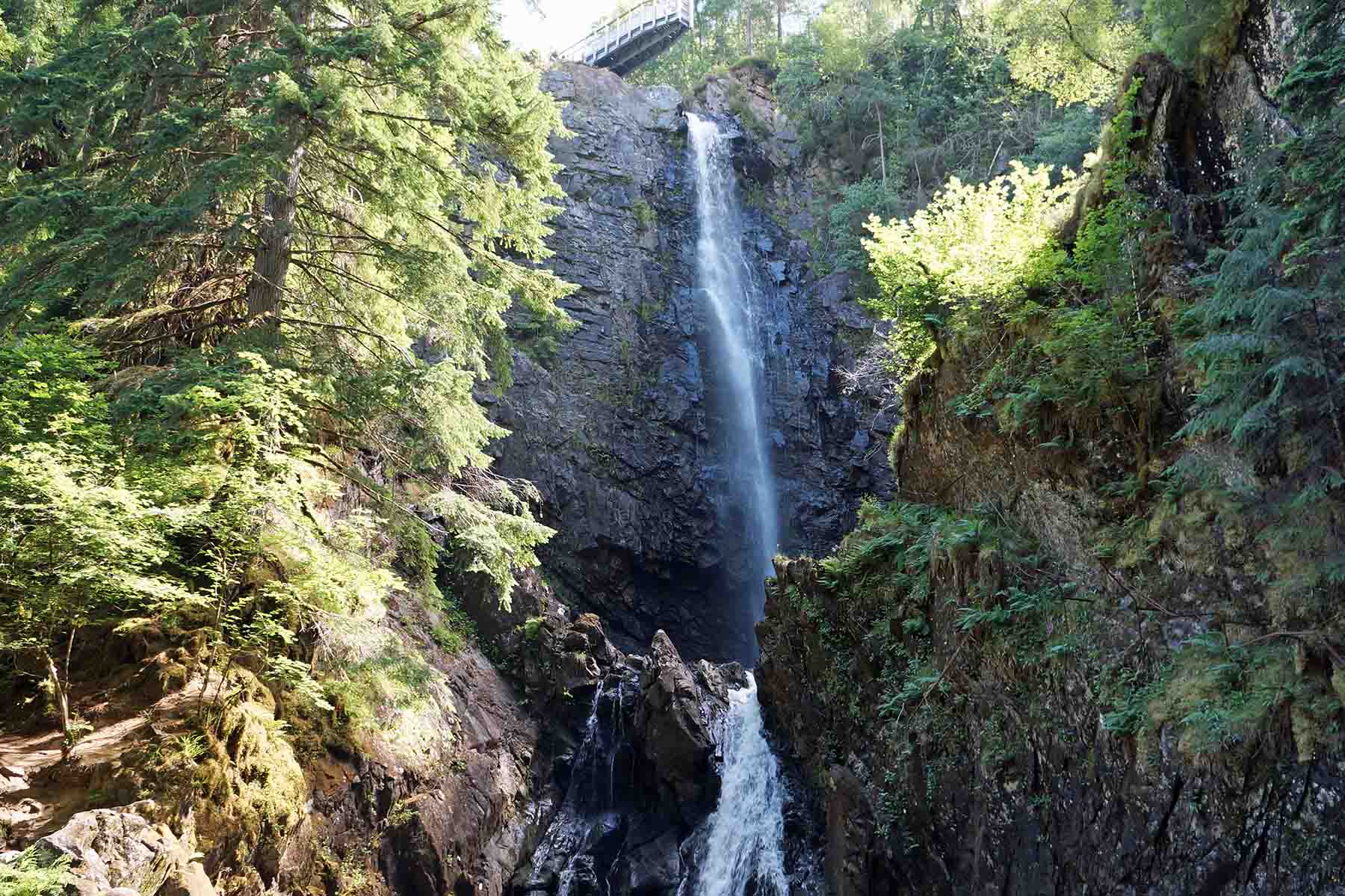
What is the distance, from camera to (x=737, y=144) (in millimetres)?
29094

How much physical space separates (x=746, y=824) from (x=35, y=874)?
34.6ft

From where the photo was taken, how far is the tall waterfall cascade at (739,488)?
12578 mm

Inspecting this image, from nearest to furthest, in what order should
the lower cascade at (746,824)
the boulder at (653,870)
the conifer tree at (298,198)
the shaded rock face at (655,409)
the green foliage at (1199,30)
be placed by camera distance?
the conifer tree at (298,198) → the green foliage at (1199,30) → the lower cascade at (746,824) → the boulder at (653,870) → the shaded rock face at (655,409)

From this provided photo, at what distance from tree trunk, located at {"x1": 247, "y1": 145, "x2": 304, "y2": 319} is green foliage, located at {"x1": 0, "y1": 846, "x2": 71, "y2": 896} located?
5.23 meters

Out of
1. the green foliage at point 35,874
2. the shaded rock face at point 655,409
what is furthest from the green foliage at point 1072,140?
the green foliage at point 35,874

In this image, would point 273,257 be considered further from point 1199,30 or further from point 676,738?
point 1199,30

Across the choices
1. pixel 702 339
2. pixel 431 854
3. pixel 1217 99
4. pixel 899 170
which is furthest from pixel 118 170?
pixel 899 170

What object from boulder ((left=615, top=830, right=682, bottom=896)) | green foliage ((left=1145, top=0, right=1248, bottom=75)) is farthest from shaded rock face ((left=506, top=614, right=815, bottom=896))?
green foliage ((left=1145, top=0, right=1248, bottom=75))

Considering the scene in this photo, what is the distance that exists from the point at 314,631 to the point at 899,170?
24293 millimetres

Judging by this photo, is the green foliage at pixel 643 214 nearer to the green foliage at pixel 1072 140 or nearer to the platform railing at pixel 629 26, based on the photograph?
the platform railing at pixel 629 26

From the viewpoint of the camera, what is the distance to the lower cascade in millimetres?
12250

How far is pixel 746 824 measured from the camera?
42.9ft

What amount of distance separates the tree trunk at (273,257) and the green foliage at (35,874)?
17.2ft

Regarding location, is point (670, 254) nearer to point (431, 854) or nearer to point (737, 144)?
point (737, 144)
